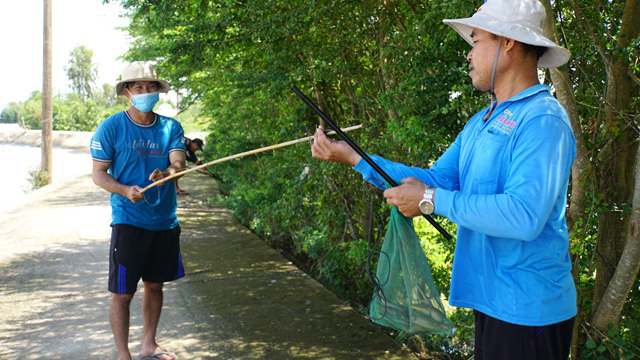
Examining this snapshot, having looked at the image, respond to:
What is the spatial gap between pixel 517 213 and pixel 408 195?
1.34ft

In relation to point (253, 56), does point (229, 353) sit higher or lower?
lower

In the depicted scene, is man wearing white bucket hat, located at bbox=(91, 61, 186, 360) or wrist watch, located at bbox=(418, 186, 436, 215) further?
man wearing white bucket hat, located at bbox=(91, 61, 186, 360)

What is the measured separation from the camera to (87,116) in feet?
149

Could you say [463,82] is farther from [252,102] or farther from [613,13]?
[252,102]

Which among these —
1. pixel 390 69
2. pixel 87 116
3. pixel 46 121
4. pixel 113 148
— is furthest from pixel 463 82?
pixel 87 116

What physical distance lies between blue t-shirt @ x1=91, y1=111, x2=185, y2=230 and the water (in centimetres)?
742

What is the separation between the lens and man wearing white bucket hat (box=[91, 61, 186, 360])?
11.9 ft

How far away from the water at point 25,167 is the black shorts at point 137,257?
291 inches

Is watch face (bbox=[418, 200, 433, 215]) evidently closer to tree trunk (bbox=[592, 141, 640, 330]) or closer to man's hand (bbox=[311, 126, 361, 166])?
man's hand (bbox=[311, 126, 361, 166])

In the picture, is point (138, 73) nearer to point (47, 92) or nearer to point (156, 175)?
point (156, 175)

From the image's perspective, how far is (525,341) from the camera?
188 centimetres

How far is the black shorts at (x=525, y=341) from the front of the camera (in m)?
1.88

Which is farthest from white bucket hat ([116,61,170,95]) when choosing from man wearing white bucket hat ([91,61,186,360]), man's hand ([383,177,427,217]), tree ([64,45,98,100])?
tree ([64,45,98,100])

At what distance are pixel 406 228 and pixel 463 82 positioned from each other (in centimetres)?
160
